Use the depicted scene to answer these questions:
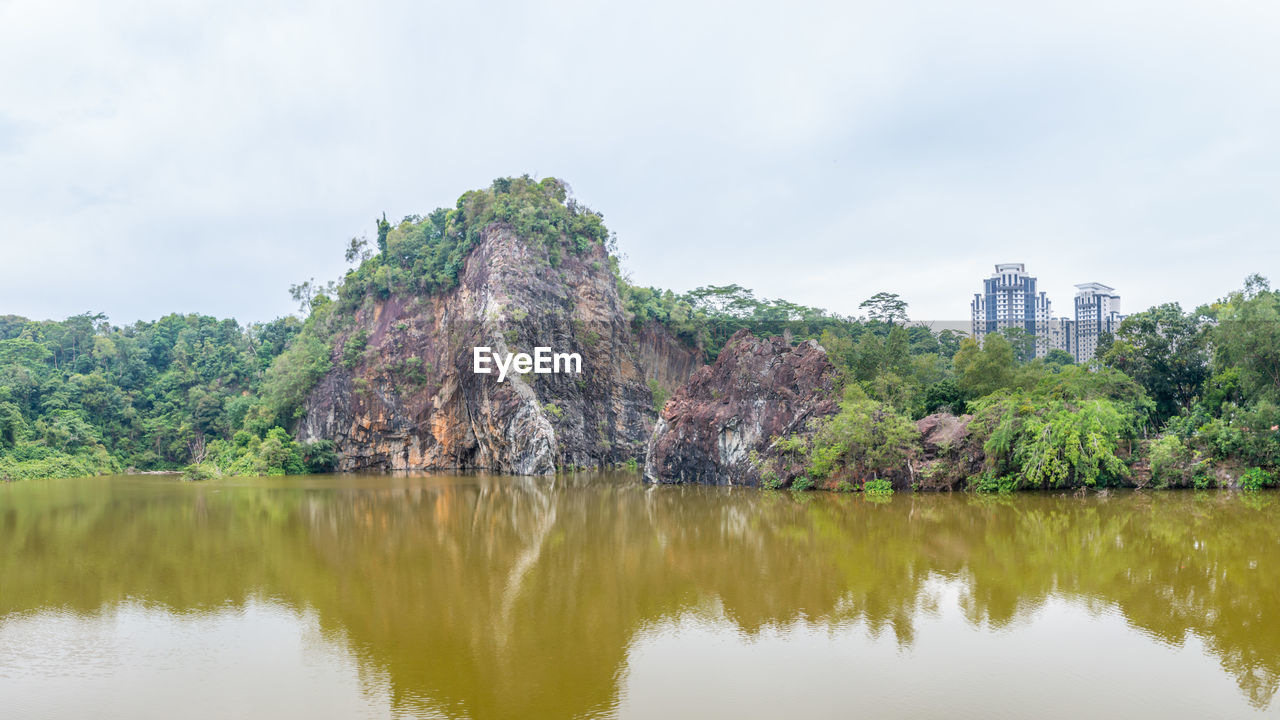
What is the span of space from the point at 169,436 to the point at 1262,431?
4779 cm

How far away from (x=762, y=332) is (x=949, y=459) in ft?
102

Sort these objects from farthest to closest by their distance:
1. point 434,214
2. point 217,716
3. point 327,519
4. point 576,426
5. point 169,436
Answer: point 434,214 → point 169,436 → point 576,426 → point 327,519 → point 217,716

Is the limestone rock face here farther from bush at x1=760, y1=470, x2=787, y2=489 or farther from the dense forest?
bush at x1=760, y1=470, x2=787, y2=489

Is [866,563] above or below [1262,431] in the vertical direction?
below

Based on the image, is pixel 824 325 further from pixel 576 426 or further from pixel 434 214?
pixel 434 214

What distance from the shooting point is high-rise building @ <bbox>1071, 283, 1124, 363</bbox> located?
87.4 metres

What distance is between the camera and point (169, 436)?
42938 mm

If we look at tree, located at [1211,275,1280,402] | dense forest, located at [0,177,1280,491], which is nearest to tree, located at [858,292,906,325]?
dense forest, located at [0,177,1280,491]

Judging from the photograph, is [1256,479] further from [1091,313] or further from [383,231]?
[1091,313]

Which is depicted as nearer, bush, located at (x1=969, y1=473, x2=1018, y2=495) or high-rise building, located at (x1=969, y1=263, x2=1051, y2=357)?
bush, located at (x1=969, y1=473, x2=1018, y2=495)

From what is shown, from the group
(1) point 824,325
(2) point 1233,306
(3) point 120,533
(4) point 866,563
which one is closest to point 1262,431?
(2) point 1233,306

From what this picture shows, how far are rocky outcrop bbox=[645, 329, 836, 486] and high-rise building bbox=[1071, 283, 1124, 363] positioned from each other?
75.1 m

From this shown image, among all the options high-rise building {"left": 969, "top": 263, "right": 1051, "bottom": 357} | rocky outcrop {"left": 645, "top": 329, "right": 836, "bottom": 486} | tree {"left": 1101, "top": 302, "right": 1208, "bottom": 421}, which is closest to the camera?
tree {"left": 1101, "top": 302, "right": 1208, "bottom": 421}

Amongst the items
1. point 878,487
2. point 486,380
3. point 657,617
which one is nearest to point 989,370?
point 878,487
